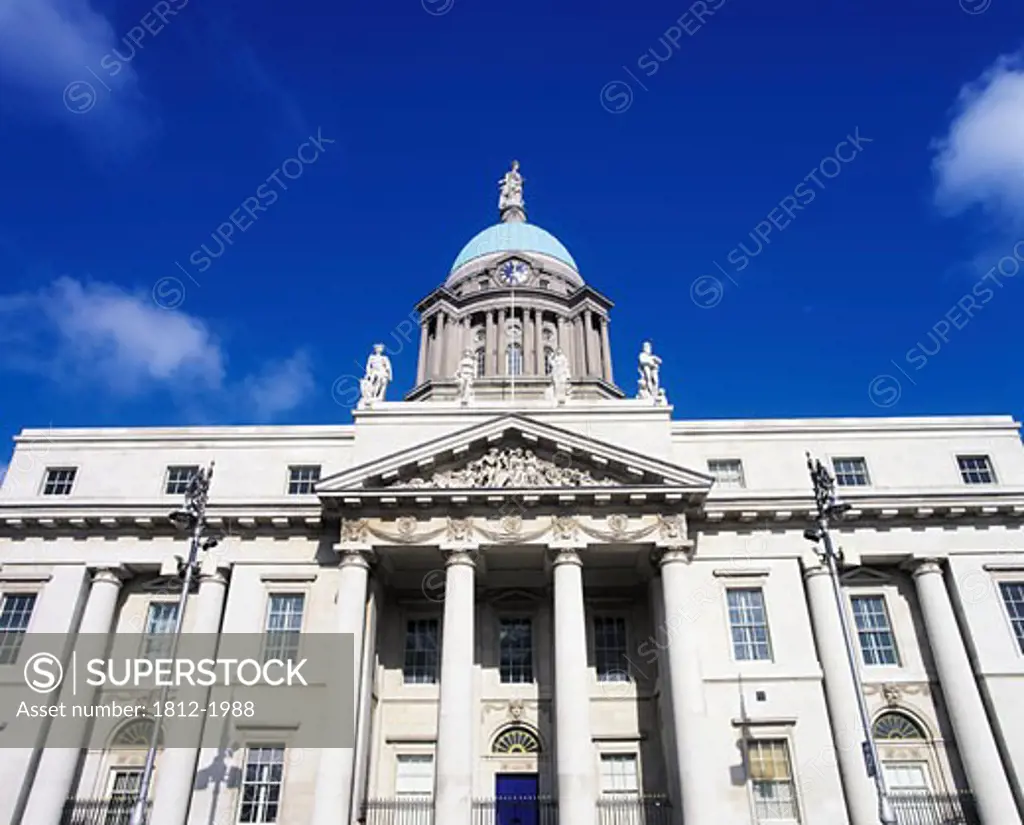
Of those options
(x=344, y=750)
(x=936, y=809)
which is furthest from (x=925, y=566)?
(x=344, y=750)

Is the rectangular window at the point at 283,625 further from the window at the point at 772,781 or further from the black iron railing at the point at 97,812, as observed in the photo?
the window at the point at 772,781

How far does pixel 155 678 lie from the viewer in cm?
2589

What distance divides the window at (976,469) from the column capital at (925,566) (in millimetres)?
4197

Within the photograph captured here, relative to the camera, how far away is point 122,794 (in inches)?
959

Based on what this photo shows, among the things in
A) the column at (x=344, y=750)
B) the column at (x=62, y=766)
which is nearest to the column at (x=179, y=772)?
the column at (x=62, y=766)

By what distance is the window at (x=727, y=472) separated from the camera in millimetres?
28281

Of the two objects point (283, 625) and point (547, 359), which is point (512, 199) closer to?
point (547, 359)

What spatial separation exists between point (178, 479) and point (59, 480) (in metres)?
4.48

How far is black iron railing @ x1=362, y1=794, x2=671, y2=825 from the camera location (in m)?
22.8

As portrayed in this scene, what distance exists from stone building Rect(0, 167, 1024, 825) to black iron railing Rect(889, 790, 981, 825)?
0.32 feet

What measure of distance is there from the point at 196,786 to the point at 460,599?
Answer: 9230 mm

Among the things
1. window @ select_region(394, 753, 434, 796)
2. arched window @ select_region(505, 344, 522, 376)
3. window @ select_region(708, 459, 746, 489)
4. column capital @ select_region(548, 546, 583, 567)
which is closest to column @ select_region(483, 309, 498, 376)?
arched window @ select_region(505, 344, 522, 376)

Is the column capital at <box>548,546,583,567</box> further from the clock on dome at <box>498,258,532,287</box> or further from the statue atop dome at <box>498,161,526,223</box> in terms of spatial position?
the statue atop dome at <box>498,161,526,223</box>

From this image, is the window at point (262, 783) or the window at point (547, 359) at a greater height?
the window at point (547, 359)
